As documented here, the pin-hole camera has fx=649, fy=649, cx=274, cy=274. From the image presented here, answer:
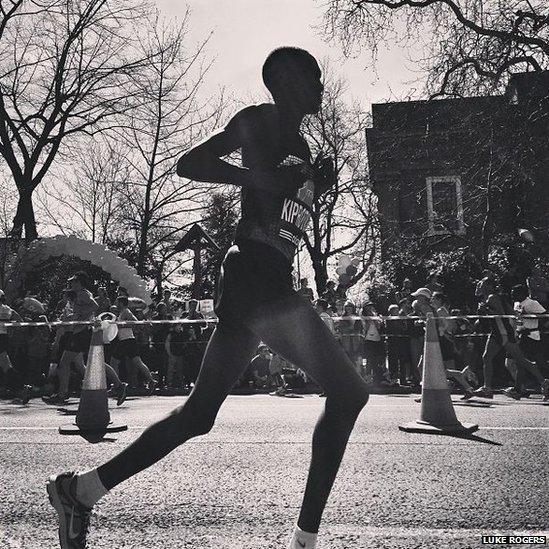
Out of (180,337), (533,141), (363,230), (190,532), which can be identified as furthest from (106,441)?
(363,230)

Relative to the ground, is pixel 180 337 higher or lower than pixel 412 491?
higher

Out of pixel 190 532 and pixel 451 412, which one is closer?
pixel 190 532

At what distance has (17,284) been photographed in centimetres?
1753

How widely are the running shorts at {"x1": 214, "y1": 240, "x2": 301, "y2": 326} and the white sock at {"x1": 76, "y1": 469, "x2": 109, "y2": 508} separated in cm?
78

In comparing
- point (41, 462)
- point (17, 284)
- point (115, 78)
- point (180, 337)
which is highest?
point (115, 78)

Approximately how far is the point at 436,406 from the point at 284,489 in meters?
2.78

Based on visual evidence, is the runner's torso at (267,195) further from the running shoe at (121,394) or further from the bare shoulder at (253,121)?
the running shoe at (121,394)

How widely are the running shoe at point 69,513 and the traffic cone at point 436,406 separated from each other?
4062mm

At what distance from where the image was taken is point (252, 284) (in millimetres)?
2449

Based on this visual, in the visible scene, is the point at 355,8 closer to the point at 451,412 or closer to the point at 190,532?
the point at 451,412

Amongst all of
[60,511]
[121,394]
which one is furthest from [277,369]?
[60,511]

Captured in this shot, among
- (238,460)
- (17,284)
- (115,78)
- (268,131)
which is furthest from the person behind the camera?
(115,78)

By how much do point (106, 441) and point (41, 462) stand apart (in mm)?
934

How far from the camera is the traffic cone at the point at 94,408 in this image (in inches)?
247
